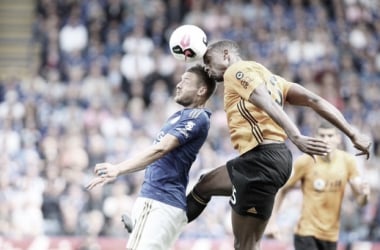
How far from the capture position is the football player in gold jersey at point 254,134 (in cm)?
727

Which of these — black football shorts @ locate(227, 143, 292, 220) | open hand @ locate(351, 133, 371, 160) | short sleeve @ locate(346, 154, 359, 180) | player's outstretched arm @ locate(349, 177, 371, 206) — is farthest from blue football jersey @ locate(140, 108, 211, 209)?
short sleeve @ locate(346, 154, 359, 180)

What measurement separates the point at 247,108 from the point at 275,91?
0.28 m

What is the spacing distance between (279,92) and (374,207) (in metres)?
7.38

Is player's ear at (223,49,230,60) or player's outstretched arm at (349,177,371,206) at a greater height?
player's ear at (223,49,230,60)

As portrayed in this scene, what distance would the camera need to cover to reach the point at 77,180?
14.0 meters

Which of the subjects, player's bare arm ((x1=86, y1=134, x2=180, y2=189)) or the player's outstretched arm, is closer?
player's bare arm ((x1=86, y1=134, x2=180, y2=189))

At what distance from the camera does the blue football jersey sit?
25.5 feet

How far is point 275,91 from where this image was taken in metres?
7.40

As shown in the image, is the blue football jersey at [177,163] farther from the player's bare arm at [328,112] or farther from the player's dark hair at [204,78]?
the player's bare arm at [328,112]

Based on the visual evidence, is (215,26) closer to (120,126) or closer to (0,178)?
(120,126)

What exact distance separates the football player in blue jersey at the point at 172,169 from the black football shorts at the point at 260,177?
516mm

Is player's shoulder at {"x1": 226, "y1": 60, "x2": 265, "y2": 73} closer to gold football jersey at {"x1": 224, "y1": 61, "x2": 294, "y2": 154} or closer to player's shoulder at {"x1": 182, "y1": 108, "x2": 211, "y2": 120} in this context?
gold football jersey at {"x1": 224, "y1": 61, "x2": 294, "y2": 154}

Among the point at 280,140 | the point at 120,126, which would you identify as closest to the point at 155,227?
the point at 280,140

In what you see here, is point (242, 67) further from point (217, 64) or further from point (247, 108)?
point (217, 64)
